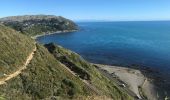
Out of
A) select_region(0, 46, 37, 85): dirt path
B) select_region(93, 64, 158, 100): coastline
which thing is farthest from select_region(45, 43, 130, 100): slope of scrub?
select_region(93, 64, 158, 100): coastline

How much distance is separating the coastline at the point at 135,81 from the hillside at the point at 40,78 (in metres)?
16.5

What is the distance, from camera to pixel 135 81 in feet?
298

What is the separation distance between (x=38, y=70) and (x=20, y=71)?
396 centimetres

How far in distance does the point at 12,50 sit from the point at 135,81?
46.9m

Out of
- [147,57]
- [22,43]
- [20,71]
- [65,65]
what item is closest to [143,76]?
[147,57]

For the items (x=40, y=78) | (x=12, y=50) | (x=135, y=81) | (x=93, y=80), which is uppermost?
(x=12, y=50)

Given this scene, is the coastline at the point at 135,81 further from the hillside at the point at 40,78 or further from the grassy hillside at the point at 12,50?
the grassy hillside at the point at 12,50

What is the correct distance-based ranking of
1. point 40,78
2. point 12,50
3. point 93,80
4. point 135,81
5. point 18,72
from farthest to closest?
point 135,81 < point 93,80 < point 12,50 < point 40,78 < point 18,72

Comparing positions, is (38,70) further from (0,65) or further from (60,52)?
(60,52)

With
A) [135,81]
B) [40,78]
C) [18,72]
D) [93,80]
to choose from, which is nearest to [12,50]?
[18,72]

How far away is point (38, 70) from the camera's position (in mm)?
52094

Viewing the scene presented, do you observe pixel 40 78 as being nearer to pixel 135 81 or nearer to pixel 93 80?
pixel 93 80

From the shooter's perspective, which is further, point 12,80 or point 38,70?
point 38,70

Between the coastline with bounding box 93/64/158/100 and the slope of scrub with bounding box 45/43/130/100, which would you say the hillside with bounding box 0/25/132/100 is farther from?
the coastline with bounding box 93/64/158/100
